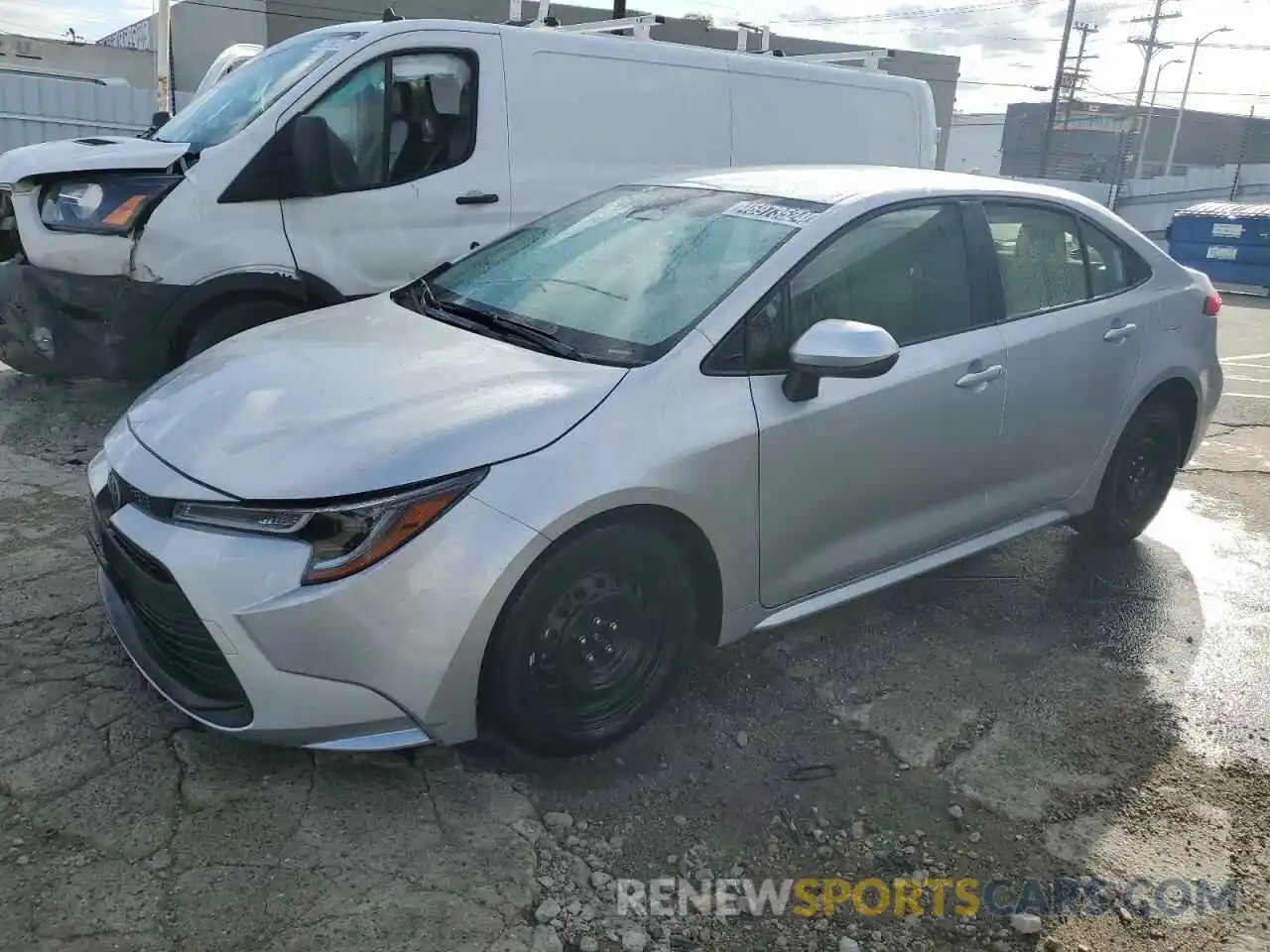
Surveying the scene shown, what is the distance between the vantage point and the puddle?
3398 millimetres

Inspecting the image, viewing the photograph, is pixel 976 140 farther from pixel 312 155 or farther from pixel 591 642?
pixel 591 642

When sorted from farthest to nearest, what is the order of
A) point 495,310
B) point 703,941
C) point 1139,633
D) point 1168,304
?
point 1168,304, point 1139,633, point 495,310, point 703,941

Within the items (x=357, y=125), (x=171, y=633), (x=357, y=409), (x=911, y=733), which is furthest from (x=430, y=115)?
(x=911, y=733)

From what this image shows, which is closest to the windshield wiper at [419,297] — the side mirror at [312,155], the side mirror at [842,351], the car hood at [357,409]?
the car hood at [357,409]

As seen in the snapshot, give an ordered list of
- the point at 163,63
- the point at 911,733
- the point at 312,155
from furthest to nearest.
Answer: the point at 163,63 → the point at 312,155 → the point at 911,733

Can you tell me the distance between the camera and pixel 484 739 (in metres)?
2.99

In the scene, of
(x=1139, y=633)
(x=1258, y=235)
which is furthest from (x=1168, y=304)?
(x=1258, y=235)

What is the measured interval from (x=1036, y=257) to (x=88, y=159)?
432cm

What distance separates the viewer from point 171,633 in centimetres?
267

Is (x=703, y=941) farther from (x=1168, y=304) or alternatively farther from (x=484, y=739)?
(x=1168, y=304)

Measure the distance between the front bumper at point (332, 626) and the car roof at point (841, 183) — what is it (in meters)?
1.71

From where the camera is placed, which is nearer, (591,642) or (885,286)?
(591,642)

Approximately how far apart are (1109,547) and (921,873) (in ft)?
8.85

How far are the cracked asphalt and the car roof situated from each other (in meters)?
1.55
